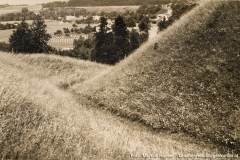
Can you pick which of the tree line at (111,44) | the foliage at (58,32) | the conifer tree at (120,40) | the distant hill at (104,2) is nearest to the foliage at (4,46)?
the foliage at (58,32)

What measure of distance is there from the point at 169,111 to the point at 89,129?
845 centimetres

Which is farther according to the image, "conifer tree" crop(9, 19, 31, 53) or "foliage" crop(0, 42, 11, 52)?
"foliage" crop(0, 42, 11, 52)

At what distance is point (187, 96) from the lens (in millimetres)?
24781

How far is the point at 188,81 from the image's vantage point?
85.2ft

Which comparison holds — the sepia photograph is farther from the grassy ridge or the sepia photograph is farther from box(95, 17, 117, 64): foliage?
box(95, 17, 117, 64): foliage

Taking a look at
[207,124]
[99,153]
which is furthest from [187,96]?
[99,153]

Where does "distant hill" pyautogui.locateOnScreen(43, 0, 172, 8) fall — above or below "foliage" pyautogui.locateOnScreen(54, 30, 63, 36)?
above

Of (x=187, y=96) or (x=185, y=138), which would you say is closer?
(x=185, y=138)

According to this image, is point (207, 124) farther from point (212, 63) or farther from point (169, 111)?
point (212, 63)

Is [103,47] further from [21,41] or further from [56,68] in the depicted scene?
[21,41]

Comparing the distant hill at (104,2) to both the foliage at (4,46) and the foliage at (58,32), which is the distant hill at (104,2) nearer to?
the foliage at (58,32)

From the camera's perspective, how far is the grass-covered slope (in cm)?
2242

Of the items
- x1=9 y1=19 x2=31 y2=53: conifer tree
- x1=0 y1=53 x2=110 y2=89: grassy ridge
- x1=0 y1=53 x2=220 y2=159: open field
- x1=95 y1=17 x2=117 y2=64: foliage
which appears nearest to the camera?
x1=0 y1=53 x2=220 y2=159: open field

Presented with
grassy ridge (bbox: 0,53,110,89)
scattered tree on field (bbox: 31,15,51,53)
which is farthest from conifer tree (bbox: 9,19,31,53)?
grassy ridge (bbox: 0,53,110,89)
